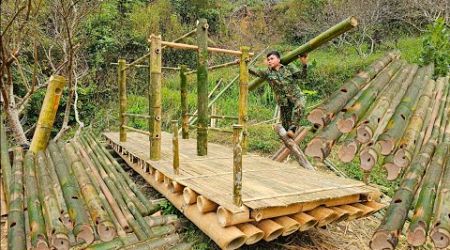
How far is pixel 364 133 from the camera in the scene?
1.26 m

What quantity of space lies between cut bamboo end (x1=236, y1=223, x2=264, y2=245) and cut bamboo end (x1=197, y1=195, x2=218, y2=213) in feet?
1.14

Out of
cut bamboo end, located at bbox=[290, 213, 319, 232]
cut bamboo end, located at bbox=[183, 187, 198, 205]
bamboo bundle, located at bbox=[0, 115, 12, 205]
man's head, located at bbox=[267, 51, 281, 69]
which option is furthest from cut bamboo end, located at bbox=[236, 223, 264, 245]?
bamboo bundle, located at bbox=[0, 115, 12, 205]

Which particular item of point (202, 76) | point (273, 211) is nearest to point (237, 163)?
point (273, 211)

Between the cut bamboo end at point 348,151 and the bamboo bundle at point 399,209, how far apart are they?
184mm

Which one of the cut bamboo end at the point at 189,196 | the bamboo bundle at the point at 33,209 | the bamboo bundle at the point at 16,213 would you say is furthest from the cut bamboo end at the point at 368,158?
the bamboo bundle at the point at 16,213

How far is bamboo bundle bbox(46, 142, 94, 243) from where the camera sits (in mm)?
3090

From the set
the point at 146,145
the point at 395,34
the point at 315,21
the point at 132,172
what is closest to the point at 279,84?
the point at 146,145

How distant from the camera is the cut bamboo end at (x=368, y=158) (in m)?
1.29

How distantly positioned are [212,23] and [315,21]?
166 inches

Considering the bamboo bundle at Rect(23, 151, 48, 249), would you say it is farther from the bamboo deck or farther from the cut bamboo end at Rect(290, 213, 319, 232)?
the cut bamboo end at Rect(290, 213, 319, 232)

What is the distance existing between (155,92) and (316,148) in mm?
3224

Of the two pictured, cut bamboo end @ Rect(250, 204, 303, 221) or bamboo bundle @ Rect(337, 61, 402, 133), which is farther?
cut bamboo end @ Rect(250, 204, 303, 221)

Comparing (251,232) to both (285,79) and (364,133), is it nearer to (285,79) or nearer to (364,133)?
(364,133)

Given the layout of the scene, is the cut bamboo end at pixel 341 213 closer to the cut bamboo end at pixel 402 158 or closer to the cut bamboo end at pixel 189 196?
the cut bamboo end at pixel 189 196
